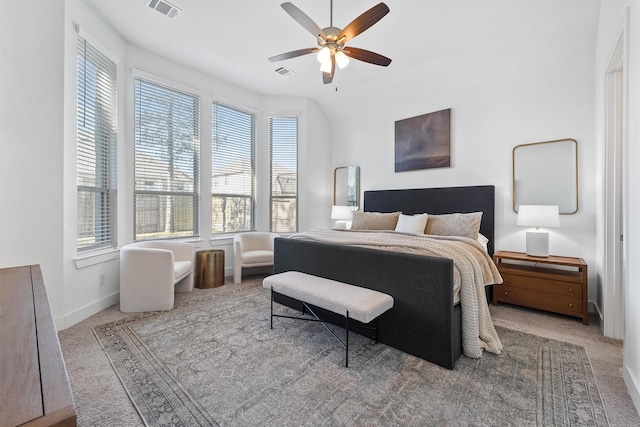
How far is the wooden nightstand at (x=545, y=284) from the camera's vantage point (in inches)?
104

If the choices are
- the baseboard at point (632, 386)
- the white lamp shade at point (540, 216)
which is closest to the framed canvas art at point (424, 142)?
the white lamp shade at point (540, 216)

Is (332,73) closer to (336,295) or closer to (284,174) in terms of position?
(336,295)

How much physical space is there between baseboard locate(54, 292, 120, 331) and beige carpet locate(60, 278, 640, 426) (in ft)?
0.22

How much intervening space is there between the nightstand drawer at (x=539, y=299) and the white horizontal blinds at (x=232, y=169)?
3846 millimetres

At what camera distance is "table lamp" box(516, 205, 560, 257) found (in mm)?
2830

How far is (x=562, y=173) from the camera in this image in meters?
3.07

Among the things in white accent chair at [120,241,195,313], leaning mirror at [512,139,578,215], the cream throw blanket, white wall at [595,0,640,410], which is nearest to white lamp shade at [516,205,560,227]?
leaning mirror at [512,139,578,215]

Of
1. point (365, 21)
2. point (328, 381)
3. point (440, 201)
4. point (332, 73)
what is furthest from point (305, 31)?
point (328, 381)

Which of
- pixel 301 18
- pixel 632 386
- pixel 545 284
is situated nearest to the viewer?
pixel 632 386

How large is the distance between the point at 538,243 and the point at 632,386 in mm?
1618

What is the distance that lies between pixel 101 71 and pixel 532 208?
4.99 metres

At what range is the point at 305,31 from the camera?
3.06 metres

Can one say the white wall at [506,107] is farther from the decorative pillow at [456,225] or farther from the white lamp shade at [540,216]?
the decorative pillow at [456,225]

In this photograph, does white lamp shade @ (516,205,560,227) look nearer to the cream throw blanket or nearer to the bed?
the cream throw blanket
